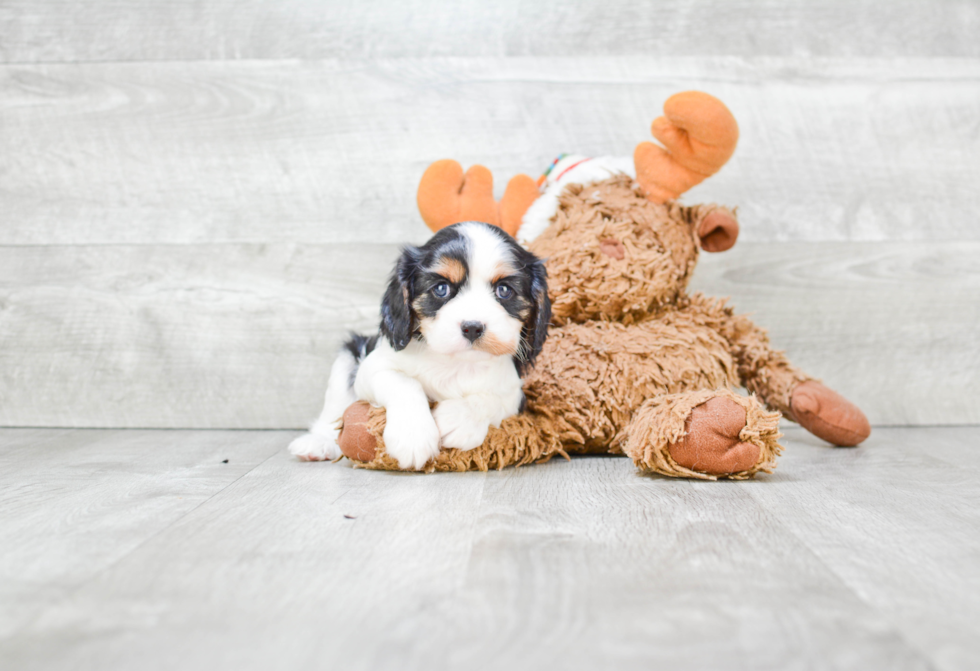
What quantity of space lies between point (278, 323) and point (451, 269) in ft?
3.55

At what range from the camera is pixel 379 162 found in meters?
2.41

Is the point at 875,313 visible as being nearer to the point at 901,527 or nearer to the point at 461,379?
the point at 901,527

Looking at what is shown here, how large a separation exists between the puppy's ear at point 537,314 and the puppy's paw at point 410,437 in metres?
0.31

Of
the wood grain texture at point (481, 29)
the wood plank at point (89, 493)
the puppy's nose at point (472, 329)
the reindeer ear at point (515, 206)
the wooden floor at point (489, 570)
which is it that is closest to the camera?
the wooden floor at point (489, 570)

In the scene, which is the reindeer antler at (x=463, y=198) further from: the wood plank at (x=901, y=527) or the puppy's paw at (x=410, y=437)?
the wood plank at (x=901, y=527)

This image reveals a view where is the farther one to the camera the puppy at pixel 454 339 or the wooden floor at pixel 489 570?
the puppy at pixel 454 339

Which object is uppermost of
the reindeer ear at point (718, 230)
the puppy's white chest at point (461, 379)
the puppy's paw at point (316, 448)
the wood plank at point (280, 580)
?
the reindeer ear at point (718, 230)

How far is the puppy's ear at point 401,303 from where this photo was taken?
160 centimetres

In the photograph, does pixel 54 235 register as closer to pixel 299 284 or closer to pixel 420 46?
pixel 299 284

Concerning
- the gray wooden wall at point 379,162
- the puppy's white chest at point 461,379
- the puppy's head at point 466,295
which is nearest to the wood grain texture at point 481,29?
the gray wooden wall at point 379,162

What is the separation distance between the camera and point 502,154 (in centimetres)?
240

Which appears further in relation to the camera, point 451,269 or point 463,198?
point 463,198

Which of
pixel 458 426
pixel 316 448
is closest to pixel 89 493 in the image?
pixel 316 448

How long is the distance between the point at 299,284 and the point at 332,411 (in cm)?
63
